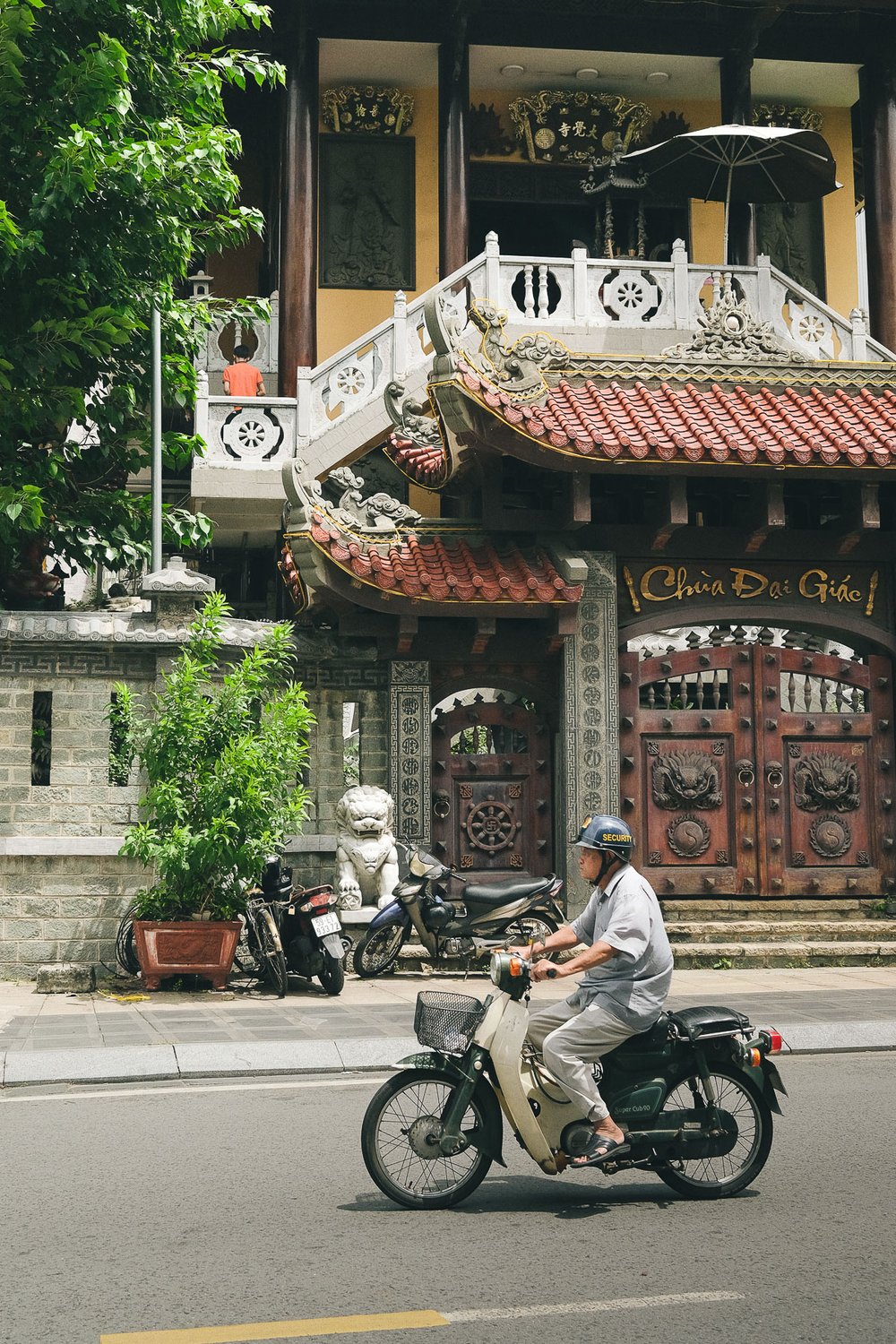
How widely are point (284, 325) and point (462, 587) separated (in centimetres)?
580

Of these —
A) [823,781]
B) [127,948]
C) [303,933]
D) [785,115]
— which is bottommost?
[127,948]

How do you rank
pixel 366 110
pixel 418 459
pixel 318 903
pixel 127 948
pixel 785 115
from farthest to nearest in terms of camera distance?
pixel 785 115, pixel 366 110, pixel 418 459, pixel 127 948, pixel 318 903

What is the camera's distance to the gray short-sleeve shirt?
6273 millimetres

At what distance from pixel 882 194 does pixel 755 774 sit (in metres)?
8.55

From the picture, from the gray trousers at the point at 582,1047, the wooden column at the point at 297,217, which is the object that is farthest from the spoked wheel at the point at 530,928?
the wooden column at the point at 297,217

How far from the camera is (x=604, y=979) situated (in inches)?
249

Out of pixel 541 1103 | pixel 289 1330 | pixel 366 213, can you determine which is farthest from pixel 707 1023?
pixel 366 213

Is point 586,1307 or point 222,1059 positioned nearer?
point 586,1307

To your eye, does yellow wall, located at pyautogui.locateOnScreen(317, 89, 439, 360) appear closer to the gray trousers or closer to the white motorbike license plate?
the white motorbike license plate

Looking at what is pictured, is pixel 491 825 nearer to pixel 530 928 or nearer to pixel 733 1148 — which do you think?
pixel 530 928

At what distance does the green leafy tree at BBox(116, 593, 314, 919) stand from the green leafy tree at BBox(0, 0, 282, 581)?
7.38ft

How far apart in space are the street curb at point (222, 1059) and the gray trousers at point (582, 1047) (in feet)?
9.40

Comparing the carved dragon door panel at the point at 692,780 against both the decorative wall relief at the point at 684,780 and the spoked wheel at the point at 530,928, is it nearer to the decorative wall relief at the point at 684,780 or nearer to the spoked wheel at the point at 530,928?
the decorative wall relief at the point at 684,780

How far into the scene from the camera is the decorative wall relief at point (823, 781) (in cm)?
1473
